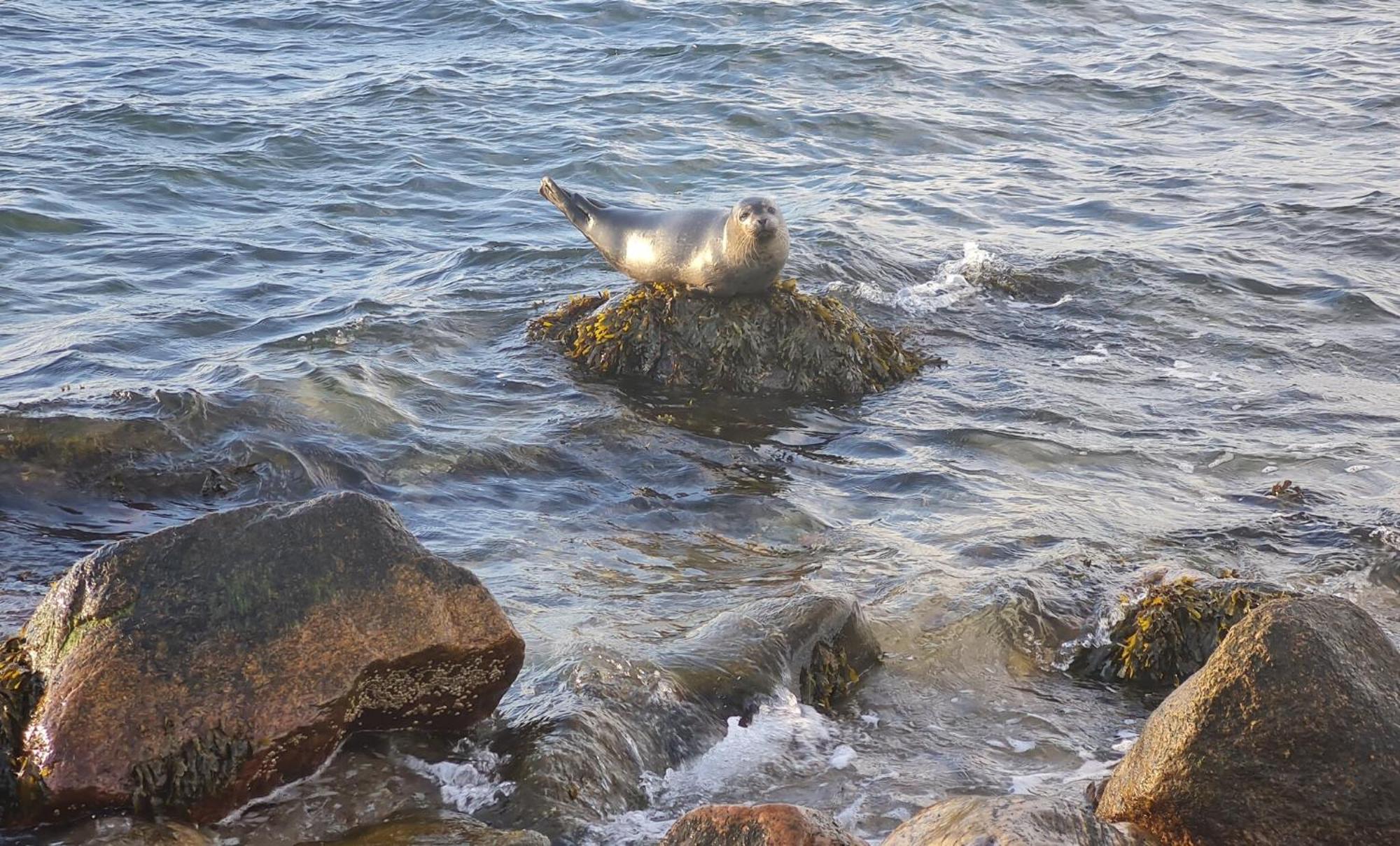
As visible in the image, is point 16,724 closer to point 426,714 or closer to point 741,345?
point 426,714

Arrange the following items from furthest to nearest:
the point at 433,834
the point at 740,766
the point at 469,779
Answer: the point at 740,766, the point at 469,779, the point at 433,834

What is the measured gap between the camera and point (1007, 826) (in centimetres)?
332

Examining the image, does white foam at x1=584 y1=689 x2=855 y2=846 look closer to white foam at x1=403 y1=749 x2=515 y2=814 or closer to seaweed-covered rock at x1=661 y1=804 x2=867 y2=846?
white foam at x1=403 y1=749 x2=515 y2=814

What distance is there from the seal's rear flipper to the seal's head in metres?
1.42

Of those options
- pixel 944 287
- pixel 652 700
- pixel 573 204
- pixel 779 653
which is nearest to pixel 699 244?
pixel 573 204

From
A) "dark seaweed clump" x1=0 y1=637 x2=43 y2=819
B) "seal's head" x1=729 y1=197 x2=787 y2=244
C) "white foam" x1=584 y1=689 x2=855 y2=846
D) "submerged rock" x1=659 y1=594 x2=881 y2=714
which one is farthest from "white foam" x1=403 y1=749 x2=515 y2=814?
"seal's head" x1=729 y1=197 x2=787 y2=244

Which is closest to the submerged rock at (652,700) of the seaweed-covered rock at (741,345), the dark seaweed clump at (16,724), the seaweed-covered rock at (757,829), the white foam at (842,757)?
the white foam at (842,757)

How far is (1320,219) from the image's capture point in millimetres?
11406

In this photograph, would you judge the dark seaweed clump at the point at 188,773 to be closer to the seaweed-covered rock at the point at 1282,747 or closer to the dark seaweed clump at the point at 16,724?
the dark seaweed clump at the point at 16,724

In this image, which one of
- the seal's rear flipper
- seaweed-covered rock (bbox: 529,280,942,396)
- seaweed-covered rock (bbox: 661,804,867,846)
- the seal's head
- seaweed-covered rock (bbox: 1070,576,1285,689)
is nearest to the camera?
seaweed-covered rock (bbox: 661,804,867,846)

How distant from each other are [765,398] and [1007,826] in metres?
4.70

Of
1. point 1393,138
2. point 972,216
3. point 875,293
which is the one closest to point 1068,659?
point 875,293

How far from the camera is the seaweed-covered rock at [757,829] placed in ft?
10.4

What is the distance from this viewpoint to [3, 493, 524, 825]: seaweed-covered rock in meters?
3.73
